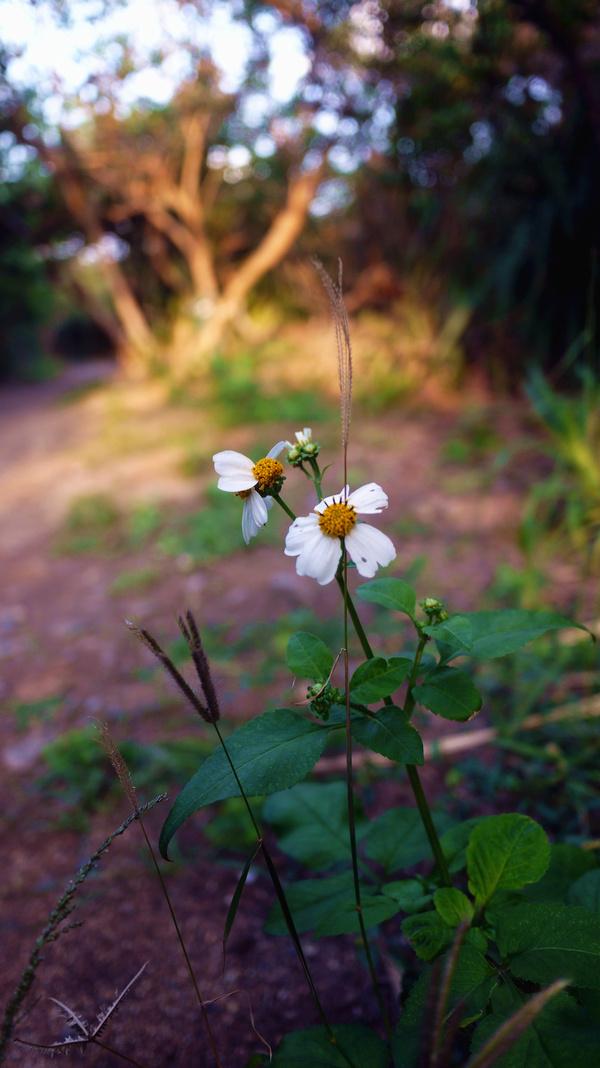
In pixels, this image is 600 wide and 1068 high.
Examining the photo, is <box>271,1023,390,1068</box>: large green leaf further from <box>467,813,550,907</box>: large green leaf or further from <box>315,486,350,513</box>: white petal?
<box>315,486,350,513</box>: white petal

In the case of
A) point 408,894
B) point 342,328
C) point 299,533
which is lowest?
point 408,894

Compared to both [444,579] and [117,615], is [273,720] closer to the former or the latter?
[444,579]

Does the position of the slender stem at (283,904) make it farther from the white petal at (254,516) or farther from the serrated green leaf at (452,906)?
the serrated green leaf at (452,906)

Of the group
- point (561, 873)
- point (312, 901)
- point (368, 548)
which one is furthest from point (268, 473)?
point (561, 873)

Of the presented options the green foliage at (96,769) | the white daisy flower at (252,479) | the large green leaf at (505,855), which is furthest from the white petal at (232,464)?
the green foliage at (96,769)

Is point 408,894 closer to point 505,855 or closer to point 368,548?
point 505,855
